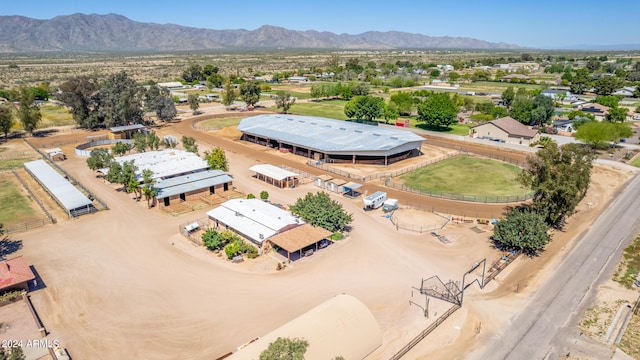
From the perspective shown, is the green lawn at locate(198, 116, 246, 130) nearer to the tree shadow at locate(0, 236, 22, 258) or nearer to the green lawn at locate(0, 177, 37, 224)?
the green lawn at locate(0, 177, 37, 224)

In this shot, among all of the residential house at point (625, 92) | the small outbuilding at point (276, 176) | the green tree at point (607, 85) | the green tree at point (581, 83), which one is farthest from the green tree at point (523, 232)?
the green tree at point (581, 83)

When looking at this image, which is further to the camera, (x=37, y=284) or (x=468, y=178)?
(x=468, y=178)

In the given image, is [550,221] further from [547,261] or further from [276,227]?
[276,227]

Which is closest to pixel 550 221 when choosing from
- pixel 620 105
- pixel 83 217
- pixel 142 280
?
pixel 142 280

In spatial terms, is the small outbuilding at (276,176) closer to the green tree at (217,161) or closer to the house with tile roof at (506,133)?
the green tree at (217,161)

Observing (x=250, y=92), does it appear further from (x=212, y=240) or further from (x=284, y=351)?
(x=284, y=351)

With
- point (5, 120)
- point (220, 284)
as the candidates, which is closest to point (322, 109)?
point (5, 120)
